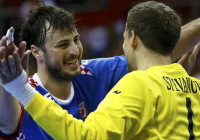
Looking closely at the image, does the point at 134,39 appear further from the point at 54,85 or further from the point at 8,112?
the point at 54,85

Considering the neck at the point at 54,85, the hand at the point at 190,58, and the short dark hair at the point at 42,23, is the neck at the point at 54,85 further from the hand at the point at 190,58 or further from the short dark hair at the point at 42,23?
the hand at the point at 190,58

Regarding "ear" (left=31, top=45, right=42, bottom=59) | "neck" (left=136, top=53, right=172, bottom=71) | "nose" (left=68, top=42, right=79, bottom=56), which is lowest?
"ear" (left=31, top=45, right=42, bottom=59)

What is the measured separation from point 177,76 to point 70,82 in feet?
4.35

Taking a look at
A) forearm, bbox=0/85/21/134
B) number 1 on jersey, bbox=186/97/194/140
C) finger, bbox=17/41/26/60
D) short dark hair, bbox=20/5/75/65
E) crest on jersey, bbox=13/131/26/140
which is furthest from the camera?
short dark hair, bbox=20/5/75/65

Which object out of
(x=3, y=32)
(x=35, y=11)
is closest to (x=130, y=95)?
(x=35, y=11)

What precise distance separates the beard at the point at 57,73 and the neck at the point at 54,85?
0.15 ft

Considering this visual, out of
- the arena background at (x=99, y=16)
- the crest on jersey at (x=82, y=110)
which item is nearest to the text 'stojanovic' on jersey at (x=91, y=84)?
the crest on jersey at (x=82, y=110)

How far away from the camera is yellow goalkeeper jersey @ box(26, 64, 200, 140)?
2654mm

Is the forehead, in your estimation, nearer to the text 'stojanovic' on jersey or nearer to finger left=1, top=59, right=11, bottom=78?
the text 'stojanovic' on jersey

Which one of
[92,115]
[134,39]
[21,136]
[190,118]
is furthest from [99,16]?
[92,115]

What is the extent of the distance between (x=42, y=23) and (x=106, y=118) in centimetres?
159

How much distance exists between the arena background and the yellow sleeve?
683 centimetres

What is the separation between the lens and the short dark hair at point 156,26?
2.93 metres

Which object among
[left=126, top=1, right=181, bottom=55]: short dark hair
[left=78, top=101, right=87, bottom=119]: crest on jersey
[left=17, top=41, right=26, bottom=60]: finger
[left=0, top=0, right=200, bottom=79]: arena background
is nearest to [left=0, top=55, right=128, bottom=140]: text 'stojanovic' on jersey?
[left=78, top=101, right=87, bottom=119]: crest on jersey
